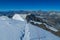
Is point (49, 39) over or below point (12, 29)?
below

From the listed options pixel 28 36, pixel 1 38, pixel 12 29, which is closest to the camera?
pixel 1 38

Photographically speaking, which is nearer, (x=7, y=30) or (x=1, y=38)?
(x=1, y=38)

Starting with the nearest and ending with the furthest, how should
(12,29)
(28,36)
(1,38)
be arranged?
(1,38), (28,36), (12,29)

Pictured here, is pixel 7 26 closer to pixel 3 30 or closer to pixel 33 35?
pixel 3 30

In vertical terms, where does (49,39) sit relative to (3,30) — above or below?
below

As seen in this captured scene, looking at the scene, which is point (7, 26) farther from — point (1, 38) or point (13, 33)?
point (1, 38)

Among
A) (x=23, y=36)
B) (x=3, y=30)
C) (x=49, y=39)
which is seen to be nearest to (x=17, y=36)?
(x=23, y=36)

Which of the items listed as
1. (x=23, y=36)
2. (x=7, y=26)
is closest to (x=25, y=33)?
(x=23, y=36)

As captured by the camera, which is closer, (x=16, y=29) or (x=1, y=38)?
(x=1, y=38)
